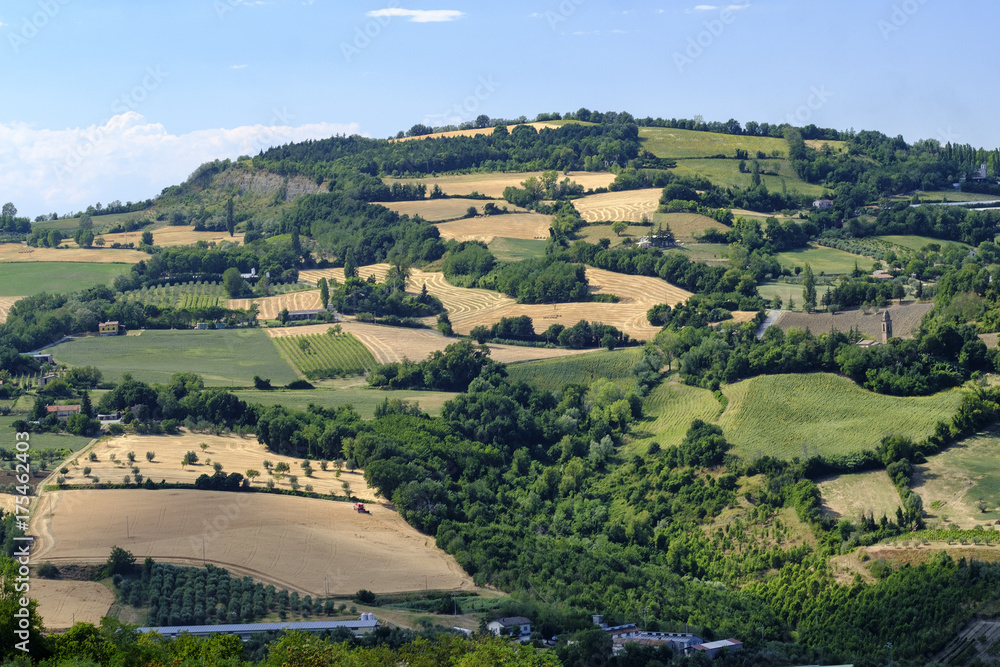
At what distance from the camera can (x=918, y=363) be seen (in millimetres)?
74375

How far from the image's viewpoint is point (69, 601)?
49.5 m

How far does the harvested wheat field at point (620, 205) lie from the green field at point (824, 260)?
51.2 ft

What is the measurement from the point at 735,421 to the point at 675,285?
33.8 metres

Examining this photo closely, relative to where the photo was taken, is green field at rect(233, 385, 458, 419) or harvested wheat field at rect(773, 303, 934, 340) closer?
green field at rect(233, 385, 458, 419)

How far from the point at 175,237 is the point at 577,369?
67.7 metres

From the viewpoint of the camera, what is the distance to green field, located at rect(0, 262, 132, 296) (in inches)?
4471

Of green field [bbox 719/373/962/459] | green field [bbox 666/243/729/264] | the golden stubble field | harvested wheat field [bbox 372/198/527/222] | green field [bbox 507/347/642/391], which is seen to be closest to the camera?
green field [bbox 719/373/962/459]

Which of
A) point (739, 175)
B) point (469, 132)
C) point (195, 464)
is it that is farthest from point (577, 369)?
point (469, 132)

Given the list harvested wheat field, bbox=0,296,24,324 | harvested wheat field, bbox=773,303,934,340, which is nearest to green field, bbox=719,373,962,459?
harvested wheat field, bbox=773,303,934,340

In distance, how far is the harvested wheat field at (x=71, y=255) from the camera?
12662 centimetres

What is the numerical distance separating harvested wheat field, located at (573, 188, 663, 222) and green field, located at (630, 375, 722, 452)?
4360 centimetres

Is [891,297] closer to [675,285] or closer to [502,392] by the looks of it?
[675,285]

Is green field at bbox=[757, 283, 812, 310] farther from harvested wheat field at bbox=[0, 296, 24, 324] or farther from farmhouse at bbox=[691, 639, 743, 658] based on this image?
harvested wheat field at bbox=[0, 296, 24, 324]

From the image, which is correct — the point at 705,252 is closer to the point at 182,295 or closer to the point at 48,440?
the point at 182,295
